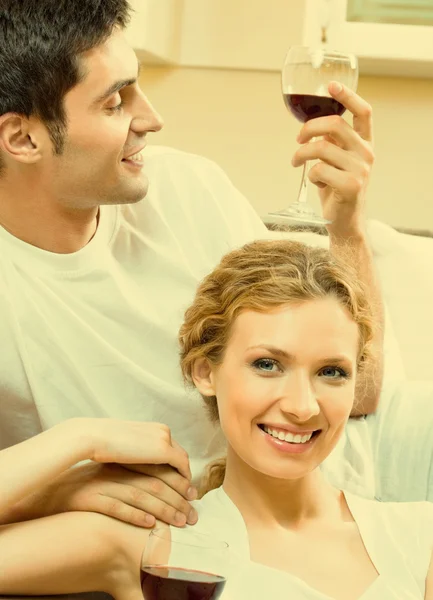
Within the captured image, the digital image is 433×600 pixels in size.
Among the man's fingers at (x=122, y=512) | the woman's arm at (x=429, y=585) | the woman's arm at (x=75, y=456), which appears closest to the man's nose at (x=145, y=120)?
the woman's arm at (x=75, y=456)

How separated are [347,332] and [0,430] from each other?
733 millimetres

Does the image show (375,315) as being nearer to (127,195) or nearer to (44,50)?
(127,195)

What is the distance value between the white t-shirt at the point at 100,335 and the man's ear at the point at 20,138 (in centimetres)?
15

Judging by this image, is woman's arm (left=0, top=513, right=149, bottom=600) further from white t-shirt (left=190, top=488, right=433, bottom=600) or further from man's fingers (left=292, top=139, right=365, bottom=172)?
man's fingers (left=292, top=139, right=365, bottom=172)

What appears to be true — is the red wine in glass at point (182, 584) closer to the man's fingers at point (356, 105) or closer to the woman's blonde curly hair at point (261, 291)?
the woman's blonde curly hair at point (261, 291)

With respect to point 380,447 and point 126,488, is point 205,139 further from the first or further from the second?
point 126,488

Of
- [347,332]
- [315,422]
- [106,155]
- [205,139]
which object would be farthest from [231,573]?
[205,139]

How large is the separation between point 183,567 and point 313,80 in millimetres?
1094

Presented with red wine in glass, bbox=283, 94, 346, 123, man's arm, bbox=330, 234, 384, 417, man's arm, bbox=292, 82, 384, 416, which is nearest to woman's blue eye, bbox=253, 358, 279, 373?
man's arm, bbox=292, 82, 384, 416

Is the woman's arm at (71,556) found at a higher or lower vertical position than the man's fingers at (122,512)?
lower

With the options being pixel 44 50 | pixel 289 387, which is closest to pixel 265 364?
pixel 289 387

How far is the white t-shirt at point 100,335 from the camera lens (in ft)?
5.81

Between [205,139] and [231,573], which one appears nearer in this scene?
[231,573]

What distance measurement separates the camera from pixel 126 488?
1.47 m
